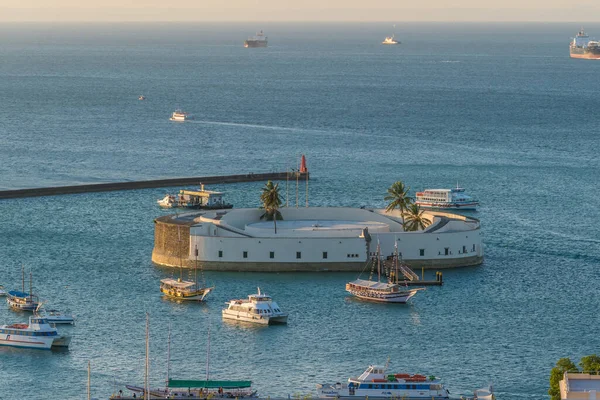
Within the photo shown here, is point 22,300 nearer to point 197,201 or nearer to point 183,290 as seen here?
point 183,290

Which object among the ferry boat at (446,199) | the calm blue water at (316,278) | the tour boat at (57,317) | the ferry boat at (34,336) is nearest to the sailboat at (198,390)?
the calm blue water at (316,278)

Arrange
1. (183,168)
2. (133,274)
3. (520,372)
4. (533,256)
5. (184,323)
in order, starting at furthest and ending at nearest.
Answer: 1. (183,168)
2. (533,256)
3. (133,274)
4. (184,323)
5. (520,372)

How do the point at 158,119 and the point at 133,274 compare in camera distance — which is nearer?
the point at 133,274

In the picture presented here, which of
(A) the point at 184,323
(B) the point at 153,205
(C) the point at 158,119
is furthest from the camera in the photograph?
(C) the point at 158,119

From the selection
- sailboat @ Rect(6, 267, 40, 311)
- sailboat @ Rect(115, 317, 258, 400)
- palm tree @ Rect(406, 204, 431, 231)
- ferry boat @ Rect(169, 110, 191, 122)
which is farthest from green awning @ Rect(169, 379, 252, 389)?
ferry boat @ Rect(169, 110, 191, 122)

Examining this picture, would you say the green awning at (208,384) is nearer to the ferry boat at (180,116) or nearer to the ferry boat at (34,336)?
the ferry boat at (34,336)

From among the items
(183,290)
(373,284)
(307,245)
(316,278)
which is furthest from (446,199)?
(183,290)

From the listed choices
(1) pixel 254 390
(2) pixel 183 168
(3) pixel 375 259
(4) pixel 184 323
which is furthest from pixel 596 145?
(1) pixel 254 390

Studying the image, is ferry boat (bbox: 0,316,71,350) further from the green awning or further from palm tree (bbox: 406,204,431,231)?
palm tree (bbox: 406,204,431,231)

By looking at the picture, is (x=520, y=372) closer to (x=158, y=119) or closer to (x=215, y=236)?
(x=215, y=236)
